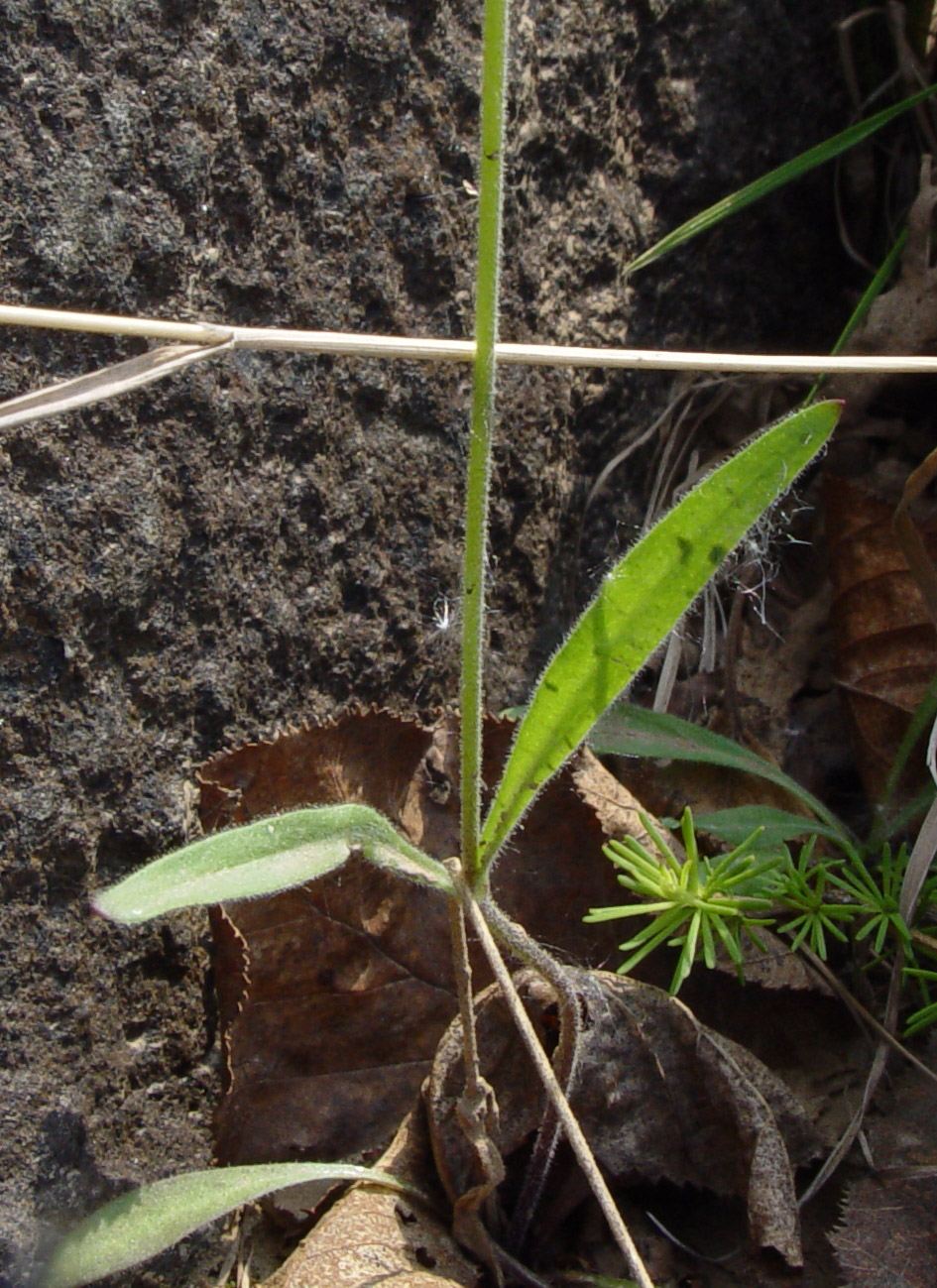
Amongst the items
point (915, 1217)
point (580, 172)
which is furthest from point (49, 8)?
point (915, 1217)

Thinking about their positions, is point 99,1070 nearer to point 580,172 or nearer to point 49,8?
point 49,8

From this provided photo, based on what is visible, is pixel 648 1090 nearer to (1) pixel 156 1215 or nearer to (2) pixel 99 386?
(1) pixel 156 1215

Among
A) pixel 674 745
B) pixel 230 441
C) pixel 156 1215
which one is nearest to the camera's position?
pixel 156 1215

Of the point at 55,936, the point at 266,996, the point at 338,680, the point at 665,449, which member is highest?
the point at 665,449

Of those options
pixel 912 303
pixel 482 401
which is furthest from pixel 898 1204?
pixel 912 303

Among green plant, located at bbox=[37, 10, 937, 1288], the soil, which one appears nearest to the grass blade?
green plant, located at bbox=[37, 10, 937, 1288]

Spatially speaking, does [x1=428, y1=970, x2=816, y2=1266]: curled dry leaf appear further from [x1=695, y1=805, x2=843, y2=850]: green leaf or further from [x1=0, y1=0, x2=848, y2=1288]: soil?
[x1=0, y1=0, x2=848, y2=1288]: soil
